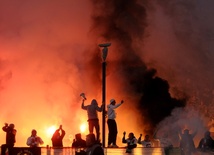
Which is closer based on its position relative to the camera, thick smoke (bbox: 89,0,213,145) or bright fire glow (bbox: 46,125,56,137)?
bright fire glow (bbox: 46,125,56,137)

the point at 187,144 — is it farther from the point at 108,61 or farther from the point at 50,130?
the point at 108,61

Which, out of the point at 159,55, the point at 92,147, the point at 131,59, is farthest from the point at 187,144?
the point at 131,59

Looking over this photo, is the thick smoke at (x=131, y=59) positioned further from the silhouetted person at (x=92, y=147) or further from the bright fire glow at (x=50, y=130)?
the silhouetted person at (x=92, y=147)

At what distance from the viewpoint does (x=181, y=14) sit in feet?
97.3

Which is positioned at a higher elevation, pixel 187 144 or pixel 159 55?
pixel 159 55

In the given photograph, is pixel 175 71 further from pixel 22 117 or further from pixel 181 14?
pixel 22 117

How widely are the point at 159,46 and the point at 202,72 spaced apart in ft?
8.90

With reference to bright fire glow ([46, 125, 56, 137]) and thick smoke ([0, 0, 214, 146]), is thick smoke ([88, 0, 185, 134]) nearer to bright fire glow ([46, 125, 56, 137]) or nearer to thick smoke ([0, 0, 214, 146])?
thick smoke ([0, 0, 214, 146])

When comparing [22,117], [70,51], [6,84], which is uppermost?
[70,51]

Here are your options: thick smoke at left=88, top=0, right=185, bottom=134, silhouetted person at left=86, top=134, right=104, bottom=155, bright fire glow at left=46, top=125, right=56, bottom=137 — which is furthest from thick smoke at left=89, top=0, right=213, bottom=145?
silhouetted person at left=86, top=134, right=104, bottom=155

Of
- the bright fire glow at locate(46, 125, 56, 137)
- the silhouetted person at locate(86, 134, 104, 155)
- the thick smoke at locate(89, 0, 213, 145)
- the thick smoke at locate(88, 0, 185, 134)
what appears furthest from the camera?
the thick smoke at locate(88, 0, 185, 134)

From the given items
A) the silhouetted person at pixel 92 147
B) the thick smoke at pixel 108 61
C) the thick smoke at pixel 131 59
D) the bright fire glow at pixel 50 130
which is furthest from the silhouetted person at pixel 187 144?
the thick smoke at pixel 131 59

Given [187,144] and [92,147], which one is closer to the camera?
[92,147]

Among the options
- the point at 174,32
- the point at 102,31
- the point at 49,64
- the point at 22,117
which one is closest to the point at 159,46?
the point at 174,32
